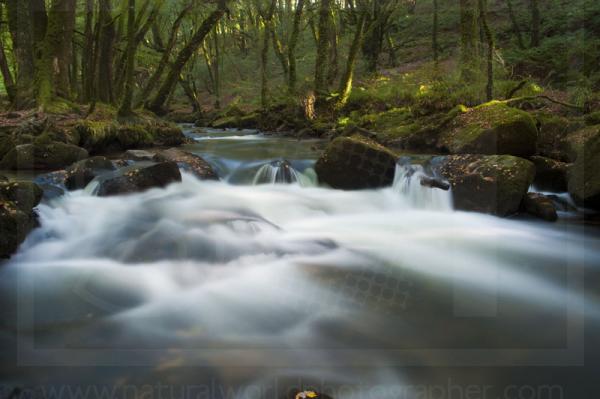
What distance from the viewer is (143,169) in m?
6.66

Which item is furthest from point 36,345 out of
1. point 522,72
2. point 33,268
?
point 522,72

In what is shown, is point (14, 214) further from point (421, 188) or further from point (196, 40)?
point (196, 40)

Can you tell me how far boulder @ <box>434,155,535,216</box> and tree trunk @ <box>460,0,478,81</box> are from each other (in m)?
5.32

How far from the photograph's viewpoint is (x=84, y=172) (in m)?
6.89

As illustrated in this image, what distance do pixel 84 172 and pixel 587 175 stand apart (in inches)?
305

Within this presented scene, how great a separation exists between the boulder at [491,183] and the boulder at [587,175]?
726 mm

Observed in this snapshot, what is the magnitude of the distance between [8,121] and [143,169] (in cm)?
410

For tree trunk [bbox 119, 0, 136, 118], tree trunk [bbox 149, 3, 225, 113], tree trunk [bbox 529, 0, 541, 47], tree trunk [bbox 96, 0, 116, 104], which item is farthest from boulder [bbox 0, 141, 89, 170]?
tree trunk [bbox 529, 0, 541, 47]

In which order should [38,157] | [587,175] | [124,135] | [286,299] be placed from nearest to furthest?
[286,299] < [587,175] < [38,157] < [124,135]

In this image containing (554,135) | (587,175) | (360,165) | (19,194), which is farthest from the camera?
(554,135)

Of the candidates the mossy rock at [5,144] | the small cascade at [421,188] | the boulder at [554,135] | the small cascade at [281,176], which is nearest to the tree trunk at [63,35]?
the mossy rock at [5,144]

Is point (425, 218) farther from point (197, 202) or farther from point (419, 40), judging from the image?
point (419, 40)

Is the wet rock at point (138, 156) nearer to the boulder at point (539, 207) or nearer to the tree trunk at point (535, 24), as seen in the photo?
the boulder at point (539, 207)

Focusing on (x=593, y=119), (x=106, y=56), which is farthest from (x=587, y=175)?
(x=106, y=56)
